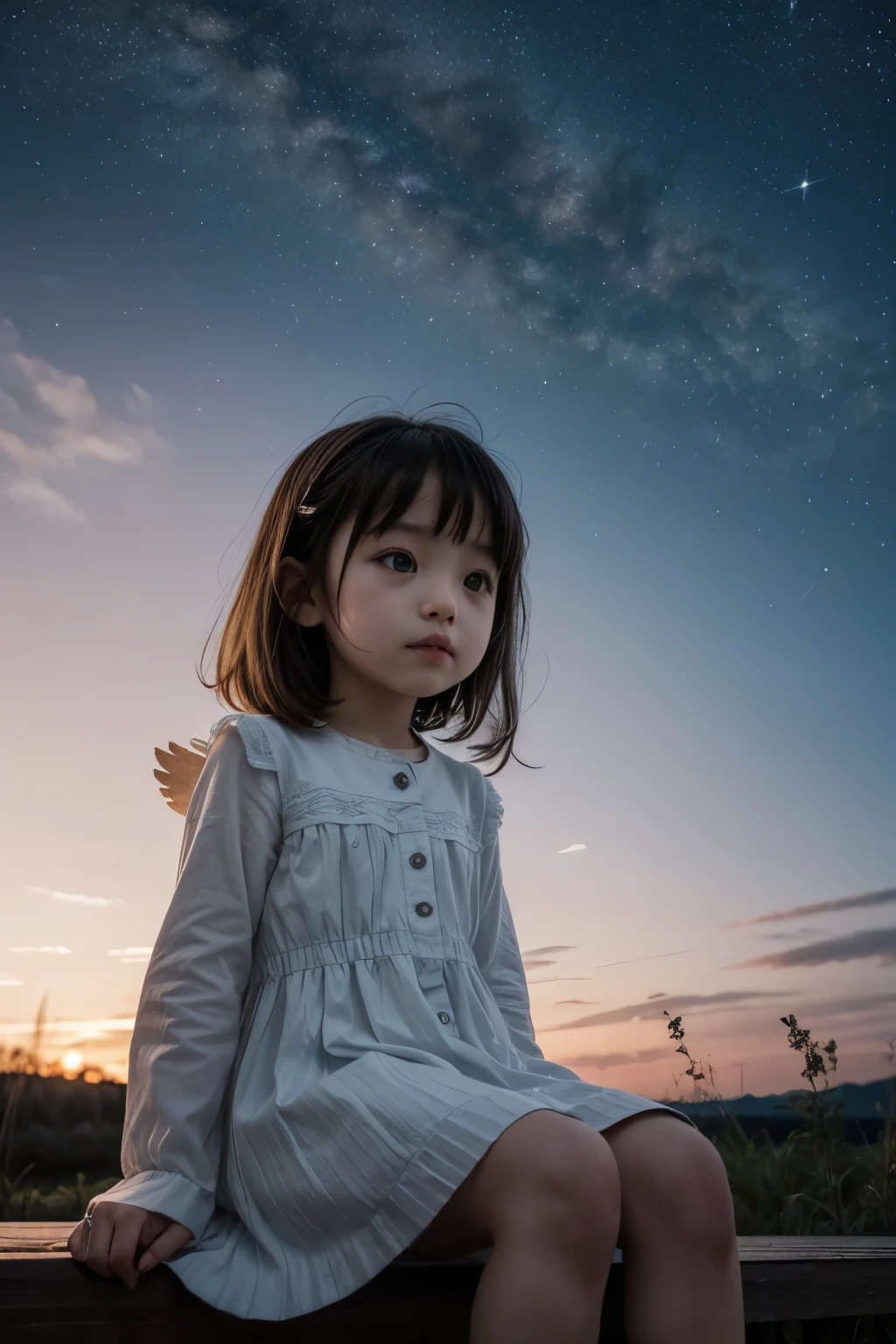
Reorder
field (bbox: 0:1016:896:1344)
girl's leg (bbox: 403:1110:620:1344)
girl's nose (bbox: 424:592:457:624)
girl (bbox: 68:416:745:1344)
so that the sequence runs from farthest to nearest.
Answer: field (bbox: 0:1016:896:1344) < girl's nose (bbox: 424:592:457:624) < girl (bbox: 68:416:745:1344) < girl's leg (bbox: 403:1110:620:1344)

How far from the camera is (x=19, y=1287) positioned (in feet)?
3.79

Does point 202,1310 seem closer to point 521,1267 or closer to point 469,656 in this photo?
point 521,1267

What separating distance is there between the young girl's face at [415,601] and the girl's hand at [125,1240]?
81 centimetres

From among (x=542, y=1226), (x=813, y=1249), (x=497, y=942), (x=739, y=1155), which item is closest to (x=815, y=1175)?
(x=739, y=1155)

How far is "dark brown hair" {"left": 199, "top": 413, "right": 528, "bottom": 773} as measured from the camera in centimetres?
164

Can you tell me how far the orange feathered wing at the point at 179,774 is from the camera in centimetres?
188

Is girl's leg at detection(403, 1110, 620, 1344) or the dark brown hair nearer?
girl's leg at detection(403, 1110, 620, 1344)

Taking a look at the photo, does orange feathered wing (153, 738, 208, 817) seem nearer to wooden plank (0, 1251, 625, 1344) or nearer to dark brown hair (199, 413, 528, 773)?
dark brown hair (199, 413, 528, 773)

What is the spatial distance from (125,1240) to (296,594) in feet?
3.22

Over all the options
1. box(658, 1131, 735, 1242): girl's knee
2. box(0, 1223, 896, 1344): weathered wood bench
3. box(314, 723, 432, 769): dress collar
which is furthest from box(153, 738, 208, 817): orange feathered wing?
box(658, 1131, 735, 1242): girl's knee

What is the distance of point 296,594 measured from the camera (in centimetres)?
175

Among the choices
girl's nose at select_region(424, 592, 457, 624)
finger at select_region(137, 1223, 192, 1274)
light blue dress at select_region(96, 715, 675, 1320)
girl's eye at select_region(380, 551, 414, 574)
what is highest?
girl's eye at select_region(380, 551, 414, 574)

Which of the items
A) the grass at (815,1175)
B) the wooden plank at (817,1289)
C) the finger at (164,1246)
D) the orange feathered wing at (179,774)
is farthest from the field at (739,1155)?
the finger at (164,1246)

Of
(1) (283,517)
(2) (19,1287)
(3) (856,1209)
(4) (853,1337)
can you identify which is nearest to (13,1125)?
(2) (19,1287)
